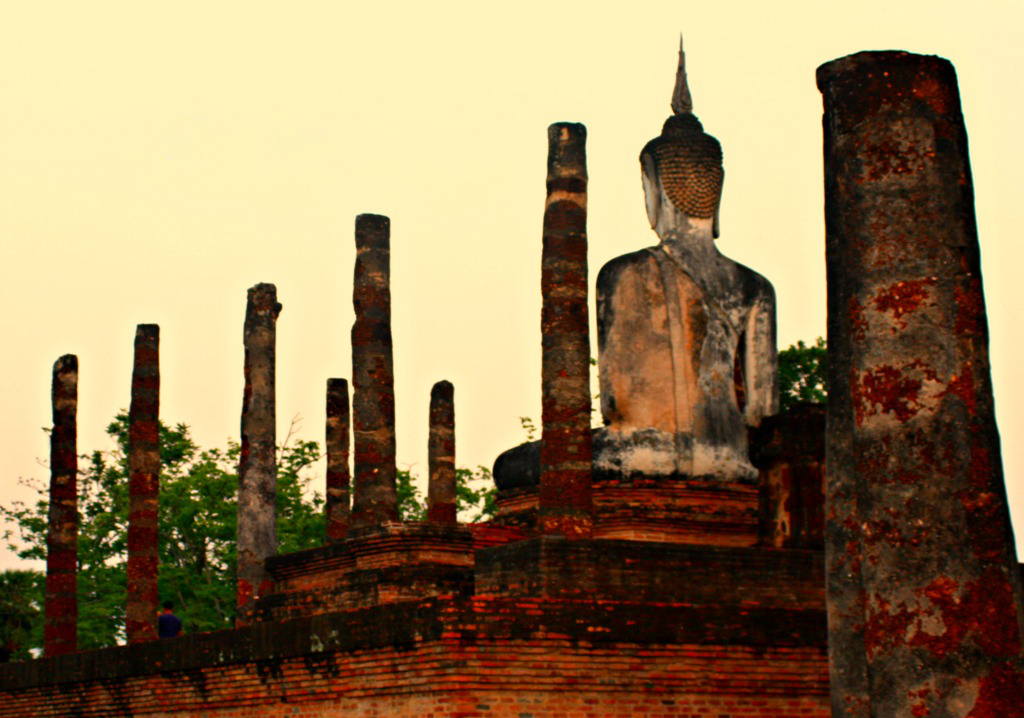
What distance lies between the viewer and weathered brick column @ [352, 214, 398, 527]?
55.5 ft

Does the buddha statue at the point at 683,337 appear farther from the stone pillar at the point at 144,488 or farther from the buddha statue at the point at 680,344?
the stone pillar at the point at 144,488

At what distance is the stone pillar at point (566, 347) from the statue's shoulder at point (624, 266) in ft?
11.7

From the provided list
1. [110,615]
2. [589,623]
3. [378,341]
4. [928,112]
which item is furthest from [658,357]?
[110,615]

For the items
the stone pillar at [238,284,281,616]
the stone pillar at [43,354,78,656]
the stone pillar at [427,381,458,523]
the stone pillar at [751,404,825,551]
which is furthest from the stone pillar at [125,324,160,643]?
the stone pillar at [751,404,825,551]

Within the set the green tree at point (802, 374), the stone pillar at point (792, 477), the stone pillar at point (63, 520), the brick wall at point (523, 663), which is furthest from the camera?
the green tree at point (802, 374)

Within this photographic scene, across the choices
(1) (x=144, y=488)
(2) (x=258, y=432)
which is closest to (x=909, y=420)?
(1) (x=144, y=488)

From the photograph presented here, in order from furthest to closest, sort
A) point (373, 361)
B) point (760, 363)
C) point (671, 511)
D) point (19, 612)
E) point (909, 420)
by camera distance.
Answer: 1. point (19, 612)
2. point (760, 363)
3. point (373, 361)
4. point (671, 511)
5. point (909, 420)

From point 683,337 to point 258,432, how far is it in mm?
5550

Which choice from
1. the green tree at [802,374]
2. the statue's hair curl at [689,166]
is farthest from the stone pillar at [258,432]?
the green tree at [802,374]

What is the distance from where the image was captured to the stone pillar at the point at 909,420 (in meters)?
6.31

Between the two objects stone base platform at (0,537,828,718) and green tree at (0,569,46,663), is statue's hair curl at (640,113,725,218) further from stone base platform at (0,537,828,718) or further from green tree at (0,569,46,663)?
green tree at (0,569,46,663)

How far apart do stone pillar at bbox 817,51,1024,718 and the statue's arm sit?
10.7 metres

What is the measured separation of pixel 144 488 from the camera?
18.7 metres

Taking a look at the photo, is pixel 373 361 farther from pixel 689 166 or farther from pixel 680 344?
pixel 689 166
